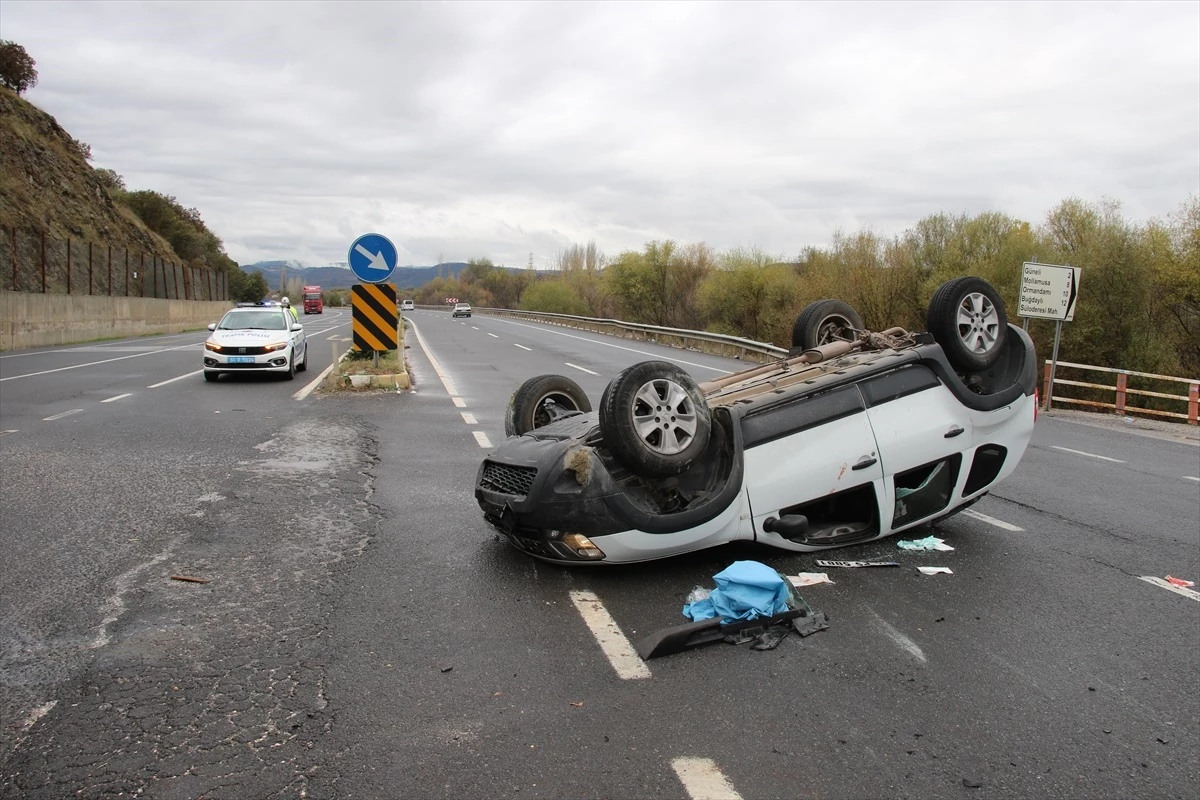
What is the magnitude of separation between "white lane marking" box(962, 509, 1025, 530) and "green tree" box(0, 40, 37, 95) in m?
63.0

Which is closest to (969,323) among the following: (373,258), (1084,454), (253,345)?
(1084,454)

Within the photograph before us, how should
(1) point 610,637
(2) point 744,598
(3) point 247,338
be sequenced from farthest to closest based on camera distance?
(3) point 247,338 → (2) point 744,598 → (1) point 610,637

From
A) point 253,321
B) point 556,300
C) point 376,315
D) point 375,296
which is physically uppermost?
point 556,300

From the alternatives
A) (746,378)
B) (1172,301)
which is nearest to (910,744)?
(746,378)

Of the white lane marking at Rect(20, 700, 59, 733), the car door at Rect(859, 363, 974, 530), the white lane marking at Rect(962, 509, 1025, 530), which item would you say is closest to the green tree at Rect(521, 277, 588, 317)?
the white lane marking at Rect(962, 509, 1025, 530)

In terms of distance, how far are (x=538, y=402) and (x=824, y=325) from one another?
245 centimetres

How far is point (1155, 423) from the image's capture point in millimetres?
15938

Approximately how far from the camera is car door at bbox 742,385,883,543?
5098 mm

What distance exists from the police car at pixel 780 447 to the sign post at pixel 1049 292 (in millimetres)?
12891

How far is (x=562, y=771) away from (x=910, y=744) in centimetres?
137

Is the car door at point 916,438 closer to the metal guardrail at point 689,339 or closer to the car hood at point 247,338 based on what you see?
the metal guardrail at point 689,339

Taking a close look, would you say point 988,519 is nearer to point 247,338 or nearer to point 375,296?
point 375,296

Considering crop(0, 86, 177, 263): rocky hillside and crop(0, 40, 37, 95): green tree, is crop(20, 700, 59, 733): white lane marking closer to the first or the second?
crop(0, 86, 177, 263): rocky hillside

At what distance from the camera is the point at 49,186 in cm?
4578
